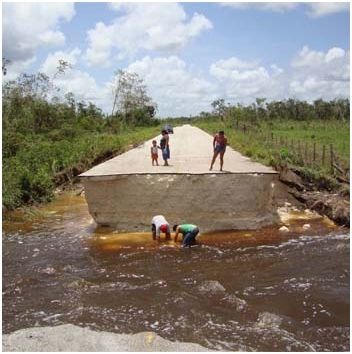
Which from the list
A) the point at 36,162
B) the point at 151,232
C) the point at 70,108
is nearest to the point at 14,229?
the point at 151,232

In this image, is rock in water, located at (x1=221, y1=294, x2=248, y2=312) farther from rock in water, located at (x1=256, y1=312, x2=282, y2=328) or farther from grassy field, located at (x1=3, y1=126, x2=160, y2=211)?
grassy field, located at (x1=3, y1=126, x2=160, y2=211)

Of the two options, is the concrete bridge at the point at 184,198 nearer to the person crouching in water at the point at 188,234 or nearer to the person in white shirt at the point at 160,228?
the person in white shirt at the point at 160,228

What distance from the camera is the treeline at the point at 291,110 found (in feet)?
168

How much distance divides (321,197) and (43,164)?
11.5 m

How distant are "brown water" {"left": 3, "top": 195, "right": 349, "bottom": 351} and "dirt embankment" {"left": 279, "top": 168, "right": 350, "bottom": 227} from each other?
554mm

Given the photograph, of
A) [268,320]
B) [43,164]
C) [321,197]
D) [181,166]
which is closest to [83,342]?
[268,320]

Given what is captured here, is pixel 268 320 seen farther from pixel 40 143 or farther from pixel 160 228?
pixel 40 143

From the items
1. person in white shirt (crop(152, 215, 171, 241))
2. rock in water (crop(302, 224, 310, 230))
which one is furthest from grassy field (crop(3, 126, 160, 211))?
rock in water (crop(302, 224, 310, 230))

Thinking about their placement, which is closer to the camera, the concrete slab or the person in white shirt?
the person in white shirt

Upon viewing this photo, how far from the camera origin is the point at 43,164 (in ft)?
67.2

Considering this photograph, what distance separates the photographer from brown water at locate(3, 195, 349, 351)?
7.04 metres

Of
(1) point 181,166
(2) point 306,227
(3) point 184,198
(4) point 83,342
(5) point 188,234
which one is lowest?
(4) point 83,342

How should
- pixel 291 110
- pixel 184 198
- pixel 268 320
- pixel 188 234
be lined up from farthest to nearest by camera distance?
pixel 291 110, pixel 184 198, pixel 188 234, pixel 268 320

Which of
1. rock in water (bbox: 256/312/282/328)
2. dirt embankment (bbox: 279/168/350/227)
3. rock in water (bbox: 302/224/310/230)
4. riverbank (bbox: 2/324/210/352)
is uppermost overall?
dirt embankment (bbox: 279/168/350/227)
